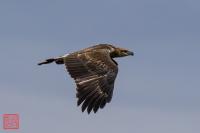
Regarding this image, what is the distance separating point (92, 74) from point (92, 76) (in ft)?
0.56

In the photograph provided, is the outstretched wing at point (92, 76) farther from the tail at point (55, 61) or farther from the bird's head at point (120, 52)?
the bird's head at point (120, 52)

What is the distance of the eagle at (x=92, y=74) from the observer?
32.0m

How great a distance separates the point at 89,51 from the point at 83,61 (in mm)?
1617

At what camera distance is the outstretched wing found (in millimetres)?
32000

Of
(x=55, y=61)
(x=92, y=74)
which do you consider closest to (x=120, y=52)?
(x=55, y=61)

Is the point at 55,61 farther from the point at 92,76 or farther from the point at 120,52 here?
the point at 120,52

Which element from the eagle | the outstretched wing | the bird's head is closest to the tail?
the eagle

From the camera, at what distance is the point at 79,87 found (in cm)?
3216

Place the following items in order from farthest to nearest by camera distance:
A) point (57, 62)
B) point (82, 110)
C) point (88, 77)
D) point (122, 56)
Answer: point (122, 56)
point (57, 62)
point (88, 77)
point (82, 110)

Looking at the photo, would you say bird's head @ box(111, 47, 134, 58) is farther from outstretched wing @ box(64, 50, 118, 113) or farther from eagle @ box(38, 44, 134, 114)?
outstretched wing @ box(64, 50, 118, 113)

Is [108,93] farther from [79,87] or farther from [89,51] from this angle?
[89,51]

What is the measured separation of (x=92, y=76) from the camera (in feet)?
110

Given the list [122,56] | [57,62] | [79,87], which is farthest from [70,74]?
[122,56]

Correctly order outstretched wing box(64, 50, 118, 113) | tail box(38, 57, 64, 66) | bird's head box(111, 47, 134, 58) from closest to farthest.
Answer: outstretched wing box(64, 50, 118, 113), tail box(38, 57, 64, 66), bird's head box(111, 47, 134, 58)
